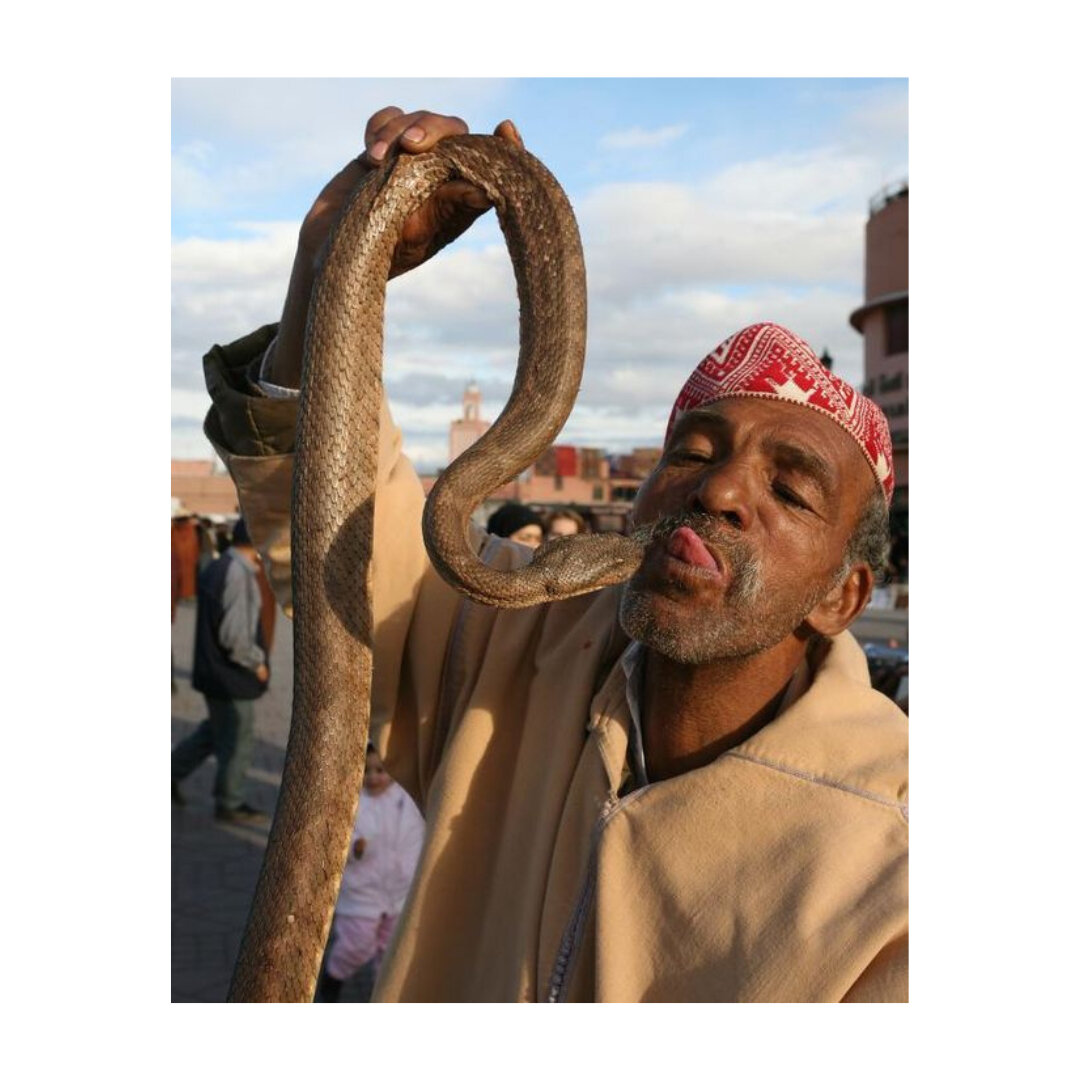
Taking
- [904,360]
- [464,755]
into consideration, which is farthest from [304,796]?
[904,360]

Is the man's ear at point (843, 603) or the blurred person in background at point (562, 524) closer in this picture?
the man's ear at point (843, 603)

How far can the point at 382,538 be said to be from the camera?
105 inches

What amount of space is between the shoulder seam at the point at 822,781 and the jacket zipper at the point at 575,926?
0.25 meters

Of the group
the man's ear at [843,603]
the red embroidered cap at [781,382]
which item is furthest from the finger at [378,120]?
the man's ear at [843,603]

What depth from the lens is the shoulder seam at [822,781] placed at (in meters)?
2.17

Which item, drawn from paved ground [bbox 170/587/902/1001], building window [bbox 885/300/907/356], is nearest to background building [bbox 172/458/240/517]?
paved ground [bbox 170/587/902/1001]

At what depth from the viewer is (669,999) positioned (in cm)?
220

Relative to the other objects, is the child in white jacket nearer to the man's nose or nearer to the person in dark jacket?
the person in dark jacket

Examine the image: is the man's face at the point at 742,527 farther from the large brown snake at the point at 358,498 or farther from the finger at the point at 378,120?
the finger at the point at 378,120

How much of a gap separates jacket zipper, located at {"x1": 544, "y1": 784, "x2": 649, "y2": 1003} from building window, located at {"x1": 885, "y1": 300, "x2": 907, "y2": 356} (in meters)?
24.3

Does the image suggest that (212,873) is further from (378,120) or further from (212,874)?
(378,120)

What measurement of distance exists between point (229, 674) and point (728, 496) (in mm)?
6610

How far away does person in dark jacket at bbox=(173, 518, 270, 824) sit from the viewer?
8422 millimetres

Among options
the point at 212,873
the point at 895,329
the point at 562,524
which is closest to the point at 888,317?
the point at 895,329
